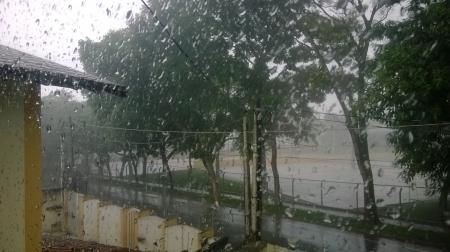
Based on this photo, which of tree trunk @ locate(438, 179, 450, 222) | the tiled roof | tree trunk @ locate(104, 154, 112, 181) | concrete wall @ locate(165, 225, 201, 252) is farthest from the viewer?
tree trunk @ locate(104, 154, 112, 181)

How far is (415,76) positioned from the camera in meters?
3.00

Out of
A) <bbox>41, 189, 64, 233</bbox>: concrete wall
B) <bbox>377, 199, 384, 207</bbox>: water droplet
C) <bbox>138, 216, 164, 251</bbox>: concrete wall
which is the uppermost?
<bbox>41, 189, 64, 233</bbox>: concrete wall

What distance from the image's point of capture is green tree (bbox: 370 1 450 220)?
289 cm

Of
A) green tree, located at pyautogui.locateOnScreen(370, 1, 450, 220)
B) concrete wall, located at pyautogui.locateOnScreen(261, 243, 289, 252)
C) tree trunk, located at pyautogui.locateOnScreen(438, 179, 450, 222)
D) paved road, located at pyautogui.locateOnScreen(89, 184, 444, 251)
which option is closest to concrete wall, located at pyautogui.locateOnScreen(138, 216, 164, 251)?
paved road, located at pyautogui.locateOnScreen(89, 184, 444, 251)

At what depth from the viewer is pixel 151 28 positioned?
13.4 ft

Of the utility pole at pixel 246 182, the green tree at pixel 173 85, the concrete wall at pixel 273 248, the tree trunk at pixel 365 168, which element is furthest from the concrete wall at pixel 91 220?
the tree trunk at pixel 365 168

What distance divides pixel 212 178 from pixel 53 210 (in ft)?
6.95

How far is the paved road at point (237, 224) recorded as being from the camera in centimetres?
445

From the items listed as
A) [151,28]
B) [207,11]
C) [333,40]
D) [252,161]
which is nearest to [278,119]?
[252,161]

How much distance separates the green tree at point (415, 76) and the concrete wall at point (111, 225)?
10.5 ft

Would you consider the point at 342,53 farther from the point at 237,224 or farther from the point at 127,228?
the point at 127,228

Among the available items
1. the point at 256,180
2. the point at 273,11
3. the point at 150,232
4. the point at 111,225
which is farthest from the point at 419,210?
the point at 111,225

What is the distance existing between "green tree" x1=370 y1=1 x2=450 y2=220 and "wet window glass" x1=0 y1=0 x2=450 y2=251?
12 millimetres

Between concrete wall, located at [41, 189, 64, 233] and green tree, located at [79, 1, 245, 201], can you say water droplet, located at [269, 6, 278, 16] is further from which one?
concrete wall, located at [41, 189, 64, 233]
